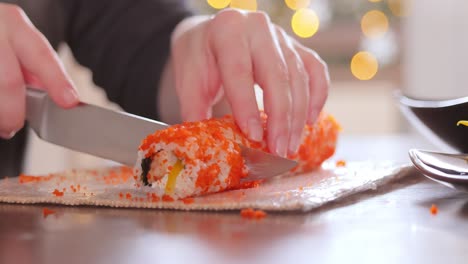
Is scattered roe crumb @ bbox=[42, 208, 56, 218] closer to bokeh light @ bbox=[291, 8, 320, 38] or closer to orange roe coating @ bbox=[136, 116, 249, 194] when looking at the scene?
orange roe coating @ bbox=[136, 116, 249, 194]

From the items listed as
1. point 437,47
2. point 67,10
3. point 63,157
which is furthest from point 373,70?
point 67,10

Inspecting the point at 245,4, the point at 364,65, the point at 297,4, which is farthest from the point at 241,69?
the point at 364,65

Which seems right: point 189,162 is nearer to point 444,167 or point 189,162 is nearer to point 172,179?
point 172,179

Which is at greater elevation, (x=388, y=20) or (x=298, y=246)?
(x=298, y=246)

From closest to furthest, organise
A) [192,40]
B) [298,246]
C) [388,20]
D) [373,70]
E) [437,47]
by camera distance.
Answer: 1. [298,246]
2. [192,40]
3. [437,47]
4. [388,20]
5. [373,70]

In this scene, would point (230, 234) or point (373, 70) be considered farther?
point (373, 70)

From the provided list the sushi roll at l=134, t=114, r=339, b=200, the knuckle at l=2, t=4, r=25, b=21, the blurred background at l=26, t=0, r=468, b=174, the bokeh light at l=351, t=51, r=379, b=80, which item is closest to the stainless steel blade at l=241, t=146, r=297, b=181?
the sushi roll at l=134, t=114, r=339, b=200

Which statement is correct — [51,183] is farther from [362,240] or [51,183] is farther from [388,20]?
[388,20]
